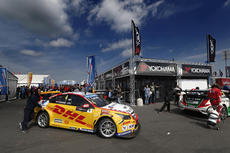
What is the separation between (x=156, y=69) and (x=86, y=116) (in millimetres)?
9444

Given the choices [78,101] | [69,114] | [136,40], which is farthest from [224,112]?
[136,40]

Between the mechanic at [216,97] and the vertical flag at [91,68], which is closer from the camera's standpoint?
the mechanic at [216,97]

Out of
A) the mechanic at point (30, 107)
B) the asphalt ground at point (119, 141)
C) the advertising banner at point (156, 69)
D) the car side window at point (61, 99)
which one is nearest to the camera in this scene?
the asphalt ground at point (119, 141)

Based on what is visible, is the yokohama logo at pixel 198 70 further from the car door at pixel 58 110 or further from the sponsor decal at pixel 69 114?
the car door at pixel 58 110

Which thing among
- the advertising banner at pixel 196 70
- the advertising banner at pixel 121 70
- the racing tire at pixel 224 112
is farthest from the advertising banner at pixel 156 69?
the racing tire at pixel 224 112

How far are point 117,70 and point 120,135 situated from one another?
10164mm

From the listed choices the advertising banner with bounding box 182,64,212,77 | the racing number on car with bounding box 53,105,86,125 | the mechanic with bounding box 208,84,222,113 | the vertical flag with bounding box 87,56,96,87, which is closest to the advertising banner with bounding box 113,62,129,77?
the vertical flag with bounding box 87,56,96,87

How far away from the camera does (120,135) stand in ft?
12.5

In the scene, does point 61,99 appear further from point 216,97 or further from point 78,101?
point 216,97

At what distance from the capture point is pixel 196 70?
1398 cm

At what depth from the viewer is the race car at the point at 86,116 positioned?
12.9 ft

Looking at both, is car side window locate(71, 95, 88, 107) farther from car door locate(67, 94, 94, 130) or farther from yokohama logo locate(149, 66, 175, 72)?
yokohama logo locate(149, 66, 175, 72)

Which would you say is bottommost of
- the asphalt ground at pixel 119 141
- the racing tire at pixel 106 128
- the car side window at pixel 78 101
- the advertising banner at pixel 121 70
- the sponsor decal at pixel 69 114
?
the asphalt ground at pixel 119 141

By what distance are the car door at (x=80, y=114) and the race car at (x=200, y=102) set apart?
17.4ft
